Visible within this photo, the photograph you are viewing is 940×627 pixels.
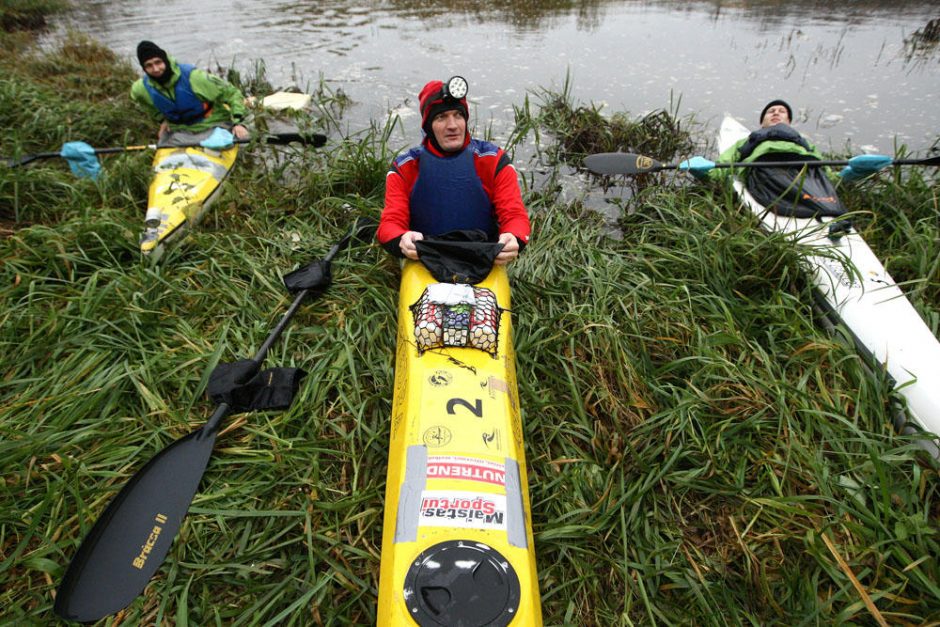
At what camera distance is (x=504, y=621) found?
1.41 metres

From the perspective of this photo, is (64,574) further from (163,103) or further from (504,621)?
(163,103)

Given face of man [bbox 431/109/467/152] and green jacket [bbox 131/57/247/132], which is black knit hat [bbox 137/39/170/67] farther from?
face of man [bbox 431/109/467/152]

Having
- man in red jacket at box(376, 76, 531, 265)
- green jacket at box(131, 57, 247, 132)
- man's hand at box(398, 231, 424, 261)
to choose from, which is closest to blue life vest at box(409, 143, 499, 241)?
man in red jacket at box(376, 76, 531, 265)

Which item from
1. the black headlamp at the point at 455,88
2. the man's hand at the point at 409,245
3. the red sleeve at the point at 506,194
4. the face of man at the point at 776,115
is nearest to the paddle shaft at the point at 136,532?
the man's hand at the point at 409,245

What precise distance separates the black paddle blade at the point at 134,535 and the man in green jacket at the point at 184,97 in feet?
10.7

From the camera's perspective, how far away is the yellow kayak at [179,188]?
3.30m

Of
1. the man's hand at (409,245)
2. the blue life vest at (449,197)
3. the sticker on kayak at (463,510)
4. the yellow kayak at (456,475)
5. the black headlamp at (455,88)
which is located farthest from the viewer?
the blue life vest at (449,197)

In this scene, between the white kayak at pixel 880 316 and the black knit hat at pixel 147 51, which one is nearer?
the white kayak at pixel 880 316

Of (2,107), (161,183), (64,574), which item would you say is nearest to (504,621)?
(64,574)

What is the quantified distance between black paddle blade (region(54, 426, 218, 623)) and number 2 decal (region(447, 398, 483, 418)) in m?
1.12

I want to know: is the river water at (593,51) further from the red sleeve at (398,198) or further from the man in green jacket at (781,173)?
the red sleeve at (398,198)

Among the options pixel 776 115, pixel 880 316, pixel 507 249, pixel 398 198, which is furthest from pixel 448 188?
pixel 776 115

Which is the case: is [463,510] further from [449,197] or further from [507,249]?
[449,197]

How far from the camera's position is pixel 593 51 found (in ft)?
25.2
